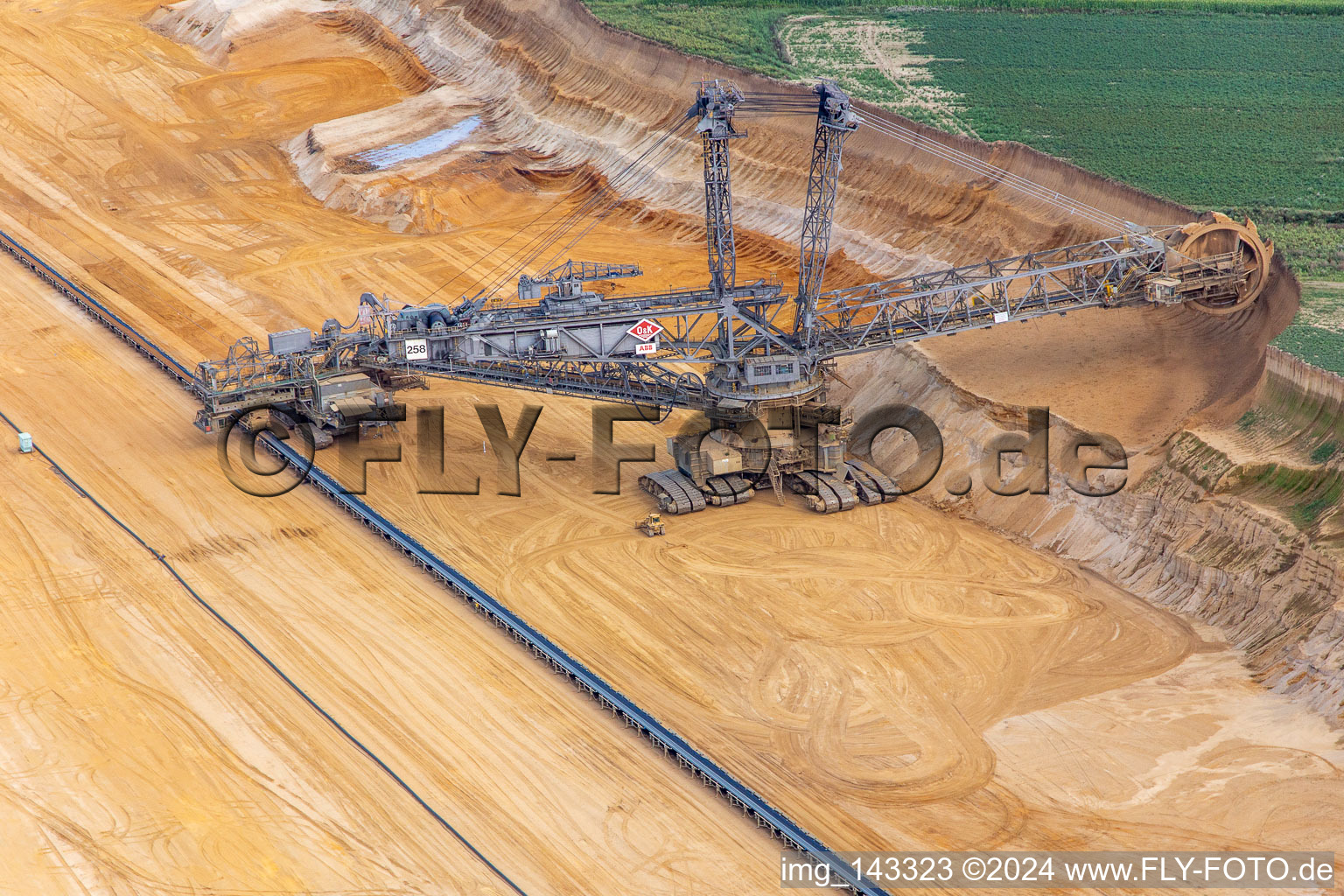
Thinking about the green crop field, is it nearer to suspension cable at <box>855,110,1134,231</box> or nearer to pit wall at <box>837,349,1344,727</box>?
suspension cable at <box>855,110,1134,231</box>

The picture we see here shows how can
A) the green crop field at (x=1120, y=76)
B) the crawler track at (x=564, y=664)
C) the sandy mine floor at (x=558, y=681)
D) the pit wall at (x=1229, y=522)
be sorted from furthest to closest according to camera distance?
the green crop field at (x=1120, y=76)
the pit wall at (x=1229, y=522)
the sandy mine floor at (x=558, y=681)
the crawler track at (x=564, y=664)

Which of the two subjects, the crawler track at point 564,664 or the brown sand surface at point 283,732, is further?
the crawler track at point 564,664

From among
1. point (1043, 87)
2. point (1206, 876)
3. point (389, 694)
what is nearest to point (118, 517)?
point (389, 694)

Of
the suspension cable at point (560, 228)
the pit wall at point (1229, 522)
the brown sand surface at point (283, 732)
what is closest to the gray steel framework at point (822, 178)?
the pit wall at point (1229, 522)

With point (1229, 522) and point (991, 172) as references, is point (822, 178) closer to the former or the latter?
point (991, 172)

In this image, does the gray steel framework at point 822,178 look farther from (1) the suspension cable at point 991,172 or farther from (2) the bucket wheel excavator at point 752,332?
(1) the suspension cable at point 991,172

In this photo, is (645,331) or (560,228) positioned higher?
(560,228)

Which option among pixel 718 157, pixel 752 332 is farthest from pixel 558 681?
pixel 718 157

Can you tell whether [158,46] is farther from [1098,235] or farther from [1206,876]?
[1206,876]
